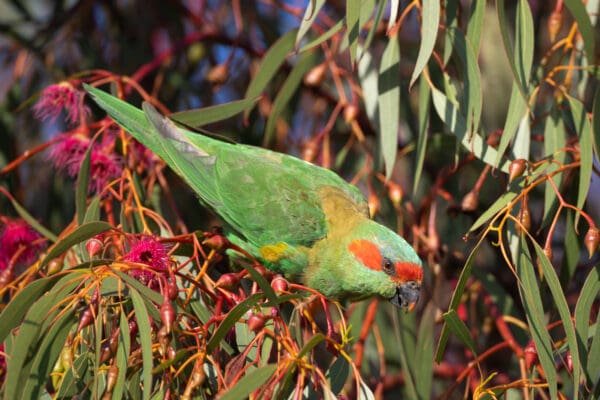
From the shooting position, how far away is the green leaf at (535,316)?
1708 millimetres

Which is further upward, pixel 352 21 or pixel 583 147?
pixel 352 21

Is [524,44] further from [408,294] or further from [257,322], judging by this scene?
[257,322]

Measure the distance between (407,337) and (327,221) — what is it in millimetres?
471

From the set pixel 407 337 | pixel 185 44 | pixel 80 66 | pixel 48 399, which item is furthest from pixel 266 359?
pixel 80 66

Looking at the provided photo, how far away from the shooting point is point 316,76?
8.73 feet

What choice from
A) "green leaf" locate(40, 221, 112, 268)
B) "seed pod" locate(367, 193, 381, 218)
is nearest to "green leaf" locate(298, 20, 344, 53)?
"seed pod" locate(367, 193, 381, 218)

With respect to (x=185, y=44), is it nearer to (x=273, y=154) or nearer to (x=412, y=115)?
(x=273, y=154)

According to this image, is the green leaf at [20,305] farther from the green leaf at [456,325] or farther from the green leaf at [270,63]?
the green leaf at [270,63]

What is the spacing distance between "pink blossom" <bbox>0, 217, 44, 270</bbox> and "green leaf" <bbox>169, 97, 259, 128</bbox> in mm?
555

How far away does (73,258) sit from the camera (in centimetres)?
218

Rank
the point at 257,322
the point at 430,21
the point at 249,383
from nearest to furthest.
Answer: the point at 249,383 < the point at 257,322 < the point at 430,21

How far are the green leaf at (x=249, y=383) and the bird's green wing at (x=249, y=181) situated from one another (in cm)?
89

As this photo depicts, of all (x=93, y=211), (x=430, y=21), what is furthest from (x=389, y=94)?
(x=93, y=211)

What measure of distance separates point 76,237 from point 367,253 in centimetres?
91
